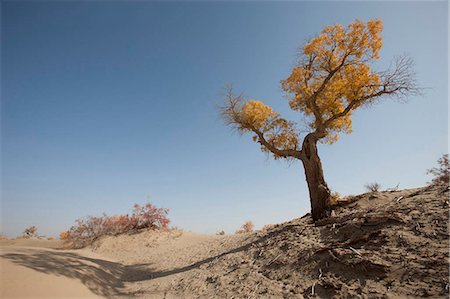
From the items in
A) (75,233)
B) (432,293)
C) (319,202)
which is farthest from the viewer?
(75,233)

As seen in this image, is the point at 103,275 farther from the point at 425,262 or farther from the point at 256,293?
the point at 425,262

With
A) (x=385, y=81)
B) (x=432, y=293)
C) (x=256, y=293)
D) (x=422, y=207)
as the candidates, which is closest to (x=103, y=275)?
(x=256, y=293)

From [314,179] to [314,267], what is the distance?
16.3 ft

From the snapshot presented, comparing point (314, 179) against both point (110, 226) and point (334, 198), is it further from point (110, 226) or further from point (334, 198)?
point (110, 226)

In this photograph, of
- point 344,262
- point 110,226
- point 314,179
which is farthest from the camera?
point 110,226

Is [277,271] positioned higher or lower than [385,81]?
lower

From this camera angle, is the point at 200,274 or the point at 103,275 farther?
the point at 103,275

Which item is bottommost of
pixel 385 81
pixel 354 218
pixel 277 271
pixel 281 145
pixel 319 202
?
pixel 277 271

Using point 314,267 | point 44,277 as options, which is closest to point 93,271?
point 44,277

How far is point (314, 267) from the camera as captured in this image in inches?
227

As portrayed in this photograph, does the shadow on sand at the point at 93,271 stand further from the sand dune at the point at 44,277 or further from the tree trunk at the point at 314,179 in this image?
the tree trunk at the point at 314,179

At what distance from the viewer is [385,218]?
6.44 meters

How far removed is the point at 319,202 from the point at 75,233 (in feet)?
57.8

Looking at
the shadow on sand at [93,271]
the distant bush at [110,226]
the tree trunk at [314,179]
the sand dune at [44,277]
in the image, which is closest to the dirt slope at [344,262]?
the shadow on sand at [93,271]
